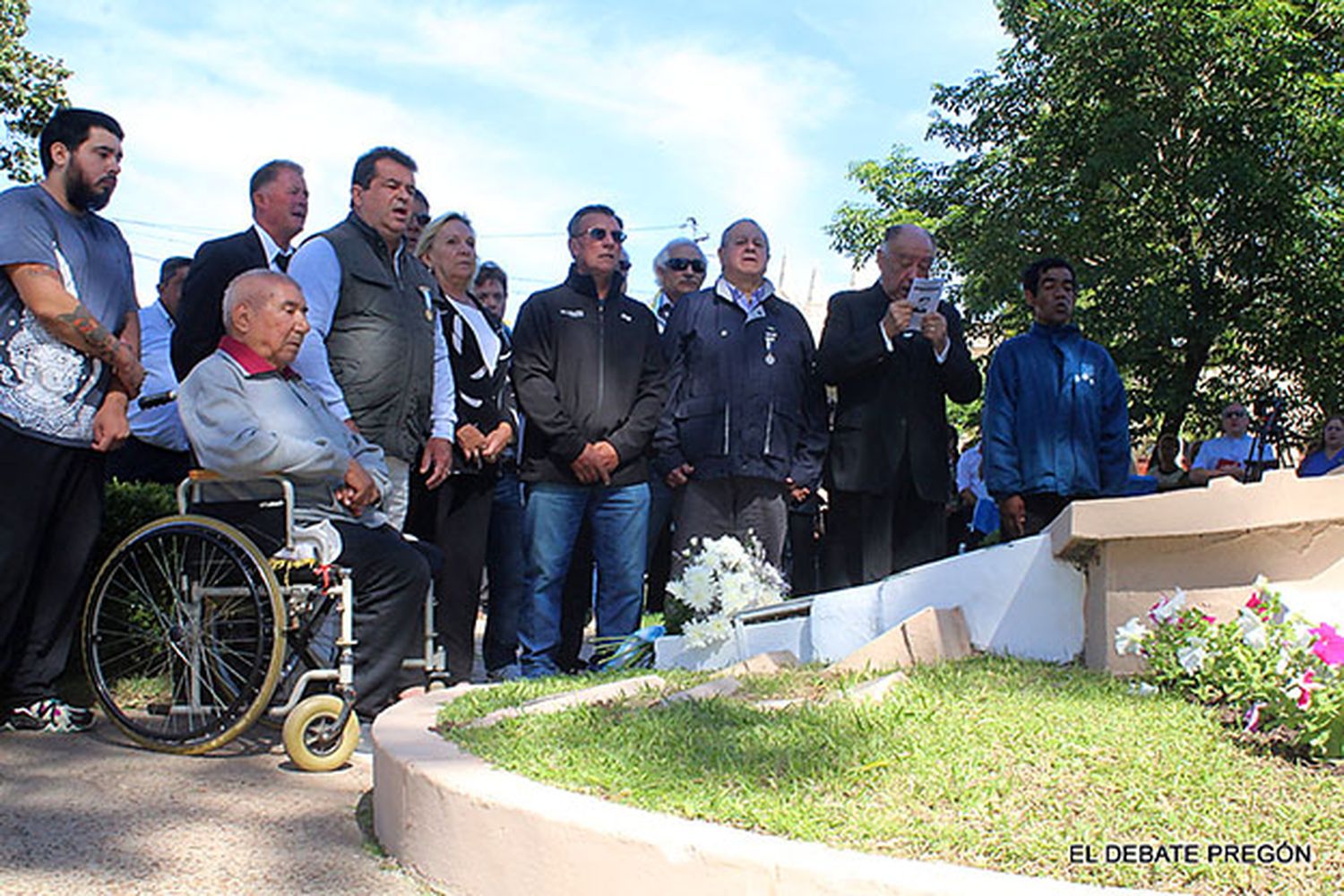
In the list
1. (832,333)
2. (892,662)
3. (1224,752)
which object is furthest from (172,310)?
(1224,752)

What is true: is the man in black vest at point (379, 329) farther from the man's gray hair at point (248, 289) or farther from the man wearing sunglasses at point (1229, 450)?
the man wearing sunglasses at point (1229, 450)

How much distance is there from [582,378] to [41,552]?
2367 mm

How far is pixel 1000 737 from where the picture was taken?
306 centimetres

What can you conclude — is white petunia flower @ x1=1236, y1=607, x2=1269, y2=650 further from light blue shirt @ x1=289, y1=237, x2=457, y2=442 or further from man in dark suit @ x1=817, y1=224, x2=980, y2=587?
light blue shirt @ x1=289, y1=237, x2=457, y2=442

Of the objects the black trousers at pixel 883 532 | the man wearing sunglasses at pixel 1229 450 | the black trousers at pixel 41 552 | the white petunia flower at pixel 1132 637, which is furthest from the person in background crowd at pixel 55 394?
the man wearing sunglasses at pixel 1229 450

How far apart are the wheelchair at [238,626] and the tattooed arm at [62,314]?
1.93 feet

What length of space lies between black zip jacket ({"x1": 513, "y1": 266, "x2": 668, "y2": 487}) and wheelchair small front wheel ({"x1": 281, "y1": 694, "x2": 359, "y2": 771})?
1.89 metres

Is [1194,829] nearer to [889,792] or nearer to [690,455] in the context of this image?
[889,792]

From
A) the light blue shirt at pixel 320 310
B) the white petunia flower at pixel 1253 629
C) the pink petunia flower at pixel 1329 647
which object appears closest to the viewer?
the pink petunia flower at pixel 1329 647

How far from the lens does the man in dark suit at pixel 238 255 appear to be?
5188mm

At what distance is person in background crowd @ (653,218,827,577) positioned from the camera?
569cm

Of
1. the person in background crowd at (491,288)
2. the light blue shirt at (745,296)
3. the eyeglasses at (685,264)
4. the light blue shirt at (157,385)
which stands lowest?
the light blue shirt at (157,385)

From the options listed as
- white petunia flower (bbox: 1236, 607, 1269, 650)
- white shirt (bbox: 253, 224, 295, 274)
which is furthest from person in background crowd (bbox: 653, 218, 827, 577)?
white petunia flower (bbox: 1236, 607, 1269, 650)

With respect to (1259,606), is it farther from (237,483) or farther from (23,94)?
(23,94)
